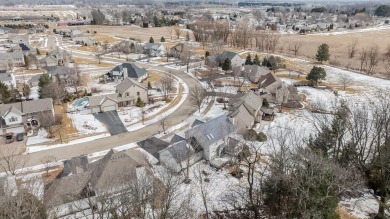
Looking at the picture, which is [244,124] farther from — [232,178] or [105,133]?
[105,133]

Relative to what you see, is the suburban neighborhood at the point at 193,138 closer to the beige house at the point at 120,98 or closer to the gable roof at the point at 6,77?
the beige house at the point at 120,98

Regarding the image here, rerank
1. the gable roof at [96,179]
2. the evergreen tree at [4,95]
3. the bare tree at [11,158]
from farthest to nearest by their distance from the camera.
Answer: the evergreen tree at [4,95] → the bare tree at [11,158] → the gable roof at [96,179]

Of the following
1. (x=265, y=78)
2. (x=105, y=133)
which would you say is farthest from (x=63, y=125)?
(x=265, y=78)

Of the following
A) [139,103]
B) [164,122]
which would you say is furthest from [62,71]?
[164,122]

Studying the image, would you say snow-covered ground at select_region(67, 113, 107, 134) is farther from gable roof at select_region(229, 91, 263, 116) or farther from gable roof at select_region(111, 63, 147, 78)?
gable roof at select_region(111, 63, 147, 78)

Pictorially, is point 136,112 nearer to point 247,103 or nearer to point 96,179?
point 247,103

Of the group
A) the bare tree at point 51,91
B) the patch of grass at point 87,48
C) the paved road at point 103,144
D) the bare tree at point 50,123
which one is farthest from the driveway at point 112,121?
the patch of grass at point 87,48
